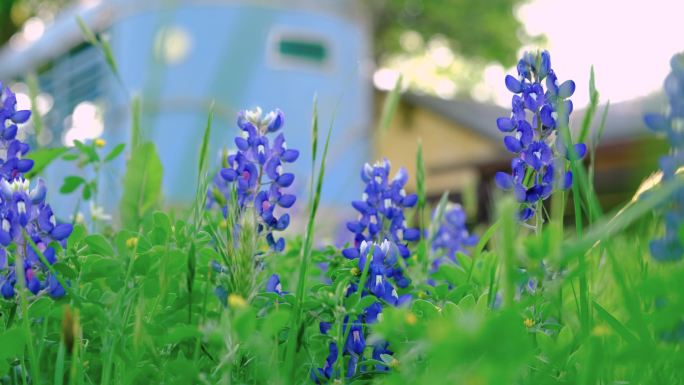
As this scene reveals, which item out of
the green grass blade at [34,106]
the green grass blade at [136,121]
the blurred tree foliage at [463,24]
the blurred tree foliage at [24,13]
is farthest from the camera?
the blurred tree foliage at [24,13]

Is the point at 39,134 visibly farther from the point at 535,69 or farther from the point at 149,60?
the point at 535,69

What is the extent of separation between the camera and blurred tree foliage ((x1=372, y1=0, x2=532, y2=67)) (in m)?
21.2

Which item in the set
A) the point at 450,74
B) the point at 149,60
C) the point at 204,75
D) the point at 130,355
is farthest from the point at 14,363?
the point at 450,74

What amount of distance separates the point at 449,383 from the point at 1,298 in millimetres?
931

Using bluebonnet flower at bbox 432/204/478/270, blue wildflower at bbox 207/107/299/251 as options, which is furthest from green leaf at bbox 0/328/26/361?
bluebonnet flower at bbox 432/204/478/270

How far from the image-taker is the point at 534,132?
5.20ft

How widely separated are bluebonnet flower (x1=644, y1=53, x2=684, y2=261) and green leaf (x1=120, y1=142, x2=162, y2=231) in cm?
114

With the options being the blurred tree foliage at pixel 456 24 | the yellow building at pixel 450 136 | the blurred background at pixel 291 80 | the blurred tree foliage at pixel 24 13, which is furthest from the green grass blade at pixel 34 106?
the blurred tree foliage at pixel 24 13

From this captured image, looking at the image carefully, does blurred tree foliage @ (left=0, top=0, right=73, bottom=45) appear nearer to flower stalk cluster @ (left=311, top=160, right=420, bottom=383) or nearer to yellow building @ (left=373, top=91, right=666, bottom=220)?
yellow building @ (left=373, top=91, right=666, bottom=220)

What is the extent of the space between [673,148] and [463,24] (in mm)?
20779

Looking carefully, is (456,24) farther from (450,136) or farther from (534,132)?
(534,132)

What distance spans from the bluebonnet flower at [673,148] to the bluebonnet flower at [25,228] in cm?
98

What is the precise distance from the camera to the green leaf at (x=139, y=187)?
76.3 inches

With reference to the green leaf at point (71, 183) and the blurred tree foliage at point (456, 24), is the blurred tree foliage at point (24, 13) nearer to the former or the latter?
the blurred tree foliage at point (456, 24)
